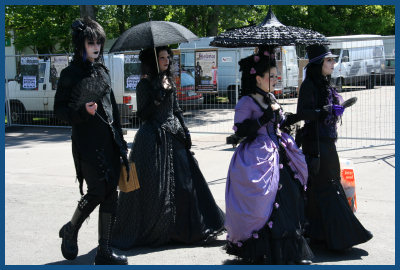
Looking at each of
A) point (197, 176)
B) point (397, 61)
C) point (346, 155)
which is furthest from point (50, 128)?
point (197, 176)

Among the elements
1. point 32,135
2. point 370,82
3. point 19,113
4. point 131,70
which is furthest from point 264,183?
point 19,113

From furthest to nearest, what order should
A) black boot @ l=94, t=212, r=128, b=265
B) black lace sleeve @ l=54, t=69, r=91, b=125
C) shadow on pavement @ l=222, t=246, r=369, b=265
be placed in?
shadow on pavement @ l=222, t=246, r=369, b=265, black boot @ l=94, t=212, r=128, b=265, black lace sleeve @ l=54, t=69, r=91, b=125

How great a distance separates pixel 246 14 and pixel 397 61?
9948mm

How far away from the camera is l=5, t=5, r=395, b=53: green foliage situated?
1920 cm

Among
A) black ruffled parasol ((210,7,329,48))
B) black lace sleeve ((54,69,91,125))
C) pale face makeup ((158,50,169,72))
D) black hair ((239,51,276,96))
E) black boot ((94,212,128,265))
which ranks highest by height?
black ruffled parasol ((210,7,329,48))

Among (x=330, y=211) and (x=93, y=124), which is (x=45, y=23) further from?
(x=330, y=211)

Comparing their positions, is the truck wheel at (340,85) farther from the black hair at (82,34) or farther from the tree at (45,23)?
the tree at (45,23)

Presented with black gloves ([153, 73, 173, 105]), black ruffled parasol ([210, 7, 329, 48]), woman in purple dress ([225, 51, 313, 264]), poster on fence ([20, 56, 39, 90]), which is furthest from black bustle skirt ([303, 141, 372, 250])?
poster on fence ([20, 56, 39, 90])

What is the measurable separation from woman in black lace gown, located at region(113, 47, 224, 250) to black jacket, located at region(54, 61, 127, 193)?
2.25 ft

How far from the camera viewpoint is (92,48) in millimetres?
4320

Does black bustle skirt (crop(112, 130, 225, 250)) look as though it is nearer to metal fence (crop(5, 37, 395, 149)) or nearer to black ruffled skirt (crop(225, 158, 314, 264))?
black ruffled skirt (crop(225, 158, 314, 264))

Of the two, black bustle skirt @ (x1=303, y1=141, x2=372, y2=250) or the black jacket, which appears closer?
the black jacket

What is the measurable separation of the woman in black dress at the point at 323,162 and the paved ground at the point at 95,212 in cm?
20

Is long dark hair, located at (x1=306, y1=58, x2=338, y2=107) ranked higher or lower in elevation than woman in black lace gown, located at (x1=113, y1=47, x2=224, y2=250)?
higher
